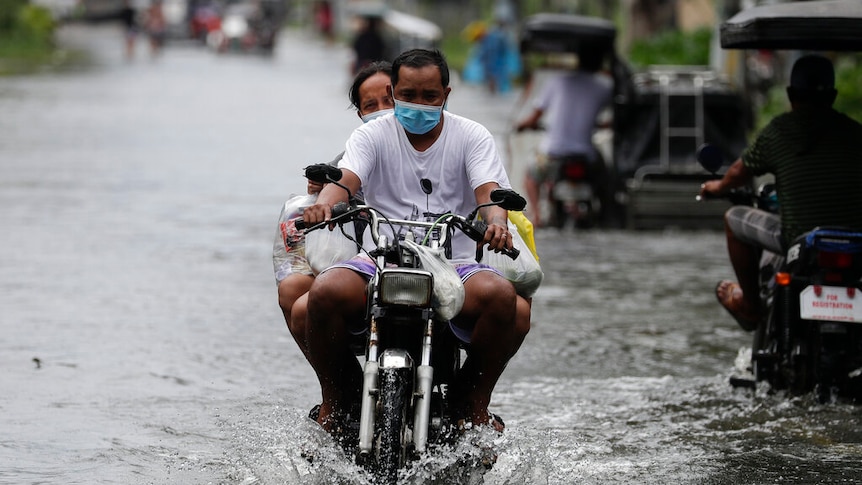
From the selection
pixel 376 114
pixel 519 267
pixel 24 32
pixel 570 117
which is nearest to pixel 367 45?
pixel 570 117

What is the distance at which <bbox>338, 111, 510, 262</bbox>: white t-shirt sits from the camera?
6090 mm

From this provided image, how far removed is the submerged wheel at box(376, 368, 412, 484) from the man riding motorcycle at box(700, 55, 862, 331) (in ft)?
9.27

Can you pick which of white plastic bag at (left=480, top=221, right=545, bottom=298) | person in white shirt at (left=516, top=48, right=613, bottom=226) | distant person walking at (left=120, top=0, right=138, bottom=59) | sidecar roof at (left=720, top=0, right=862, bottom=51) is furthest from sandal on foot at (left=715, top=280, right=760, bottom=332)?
distant person walking at (left=120, top=0, right=138, bottom=59)

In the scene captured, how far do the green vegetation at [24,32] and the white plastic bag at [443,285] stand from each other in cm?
4055

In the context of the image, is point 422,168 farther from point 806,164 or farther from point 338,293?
point 806,164

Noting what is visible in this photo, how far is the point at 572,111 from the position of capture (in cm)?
1437

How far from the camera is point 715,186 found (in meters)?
8.09

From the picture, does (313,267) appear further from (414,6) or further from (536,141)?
(414,6)

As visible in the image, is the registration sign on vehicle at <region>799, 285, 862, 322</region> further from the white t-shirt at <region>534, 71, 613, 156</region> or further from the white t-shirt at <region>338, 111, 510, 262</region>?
the white t-shirt at <region>534, 71, 613, 156</region>

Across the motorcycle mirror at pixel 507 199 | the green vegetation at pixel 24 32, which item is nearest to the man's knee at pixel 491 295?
the motorcycle mirror at pixel 507 199

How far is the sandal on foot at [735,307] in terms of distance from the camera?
8195 mm

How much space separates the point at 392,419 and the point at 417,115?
1.20 metres

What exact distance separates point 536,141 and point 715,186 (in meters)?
11.0

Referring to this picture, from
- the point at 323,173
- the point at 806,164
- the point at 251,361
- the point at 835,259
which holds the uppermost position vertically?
the point at 323,173
